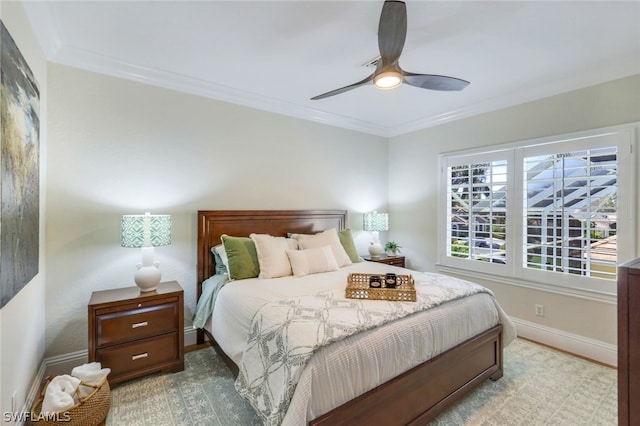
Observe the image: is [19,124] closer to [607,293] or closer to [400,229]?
[400,229]

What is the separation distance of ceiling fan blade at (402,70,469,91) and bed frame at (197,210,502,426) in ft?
6.31

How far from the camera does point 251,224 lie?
337cm

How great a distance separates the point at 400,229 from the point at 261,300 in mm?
3028

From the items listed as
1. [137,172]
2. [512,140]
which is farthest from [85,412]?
[512,140]

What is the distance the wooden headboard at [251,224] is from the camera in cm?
305

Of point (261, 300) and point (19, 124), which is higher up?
point (19, 124)

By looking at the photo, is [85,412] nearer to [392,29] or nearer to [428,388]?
[428,388]

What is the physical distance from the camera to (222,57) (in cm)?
255

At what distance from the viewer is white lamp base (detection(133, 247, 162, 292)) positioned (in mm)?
2465

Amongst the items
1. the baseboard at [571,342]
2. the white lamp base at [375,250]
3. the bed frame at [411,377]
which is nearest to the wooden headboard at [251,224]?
the bed frame at [411,377]

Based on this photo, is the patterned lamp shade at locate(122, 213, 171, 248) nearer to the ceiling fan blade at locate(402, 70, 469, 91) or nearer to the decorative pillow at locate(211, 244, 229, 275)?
the decorative pillow at locate(211, 244, 229, 275)

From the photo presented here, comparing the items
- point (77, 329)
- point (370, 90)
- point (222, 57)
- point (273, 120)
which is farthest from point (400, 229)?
point (77, 329)

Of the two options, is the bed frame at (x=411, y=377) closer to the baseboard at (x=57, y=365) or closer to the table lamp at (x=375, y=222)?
the baseboard at (x=57, y=365)

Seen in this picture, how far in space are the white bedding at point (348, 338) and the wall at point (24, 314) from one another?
1166 mm
